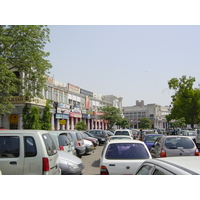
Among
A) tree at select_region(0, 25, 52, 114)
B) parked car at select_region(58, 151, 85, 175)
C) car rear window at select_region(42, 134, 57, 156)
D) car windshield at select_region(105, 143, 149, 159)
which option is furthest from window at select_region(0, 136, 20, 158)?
tree at select_region(0, 25, 52, 114)

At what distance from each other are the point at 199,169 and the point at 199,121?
63962 millimetres

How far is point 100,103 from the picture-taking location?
7350cm

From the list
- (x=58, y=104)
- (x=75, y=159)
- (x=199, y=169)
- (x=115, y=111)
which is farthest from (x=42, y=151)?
(x=115, y=111)

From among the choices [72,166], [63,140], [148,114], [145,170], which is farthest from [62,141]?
[148,114]

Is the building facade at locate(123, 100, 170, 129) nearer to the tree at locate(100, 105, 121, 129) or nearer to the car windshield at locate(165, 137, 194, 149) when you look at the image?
the tree at locate(100, 105, 121, 129)

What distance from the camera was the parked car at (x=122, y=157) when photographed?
743cm

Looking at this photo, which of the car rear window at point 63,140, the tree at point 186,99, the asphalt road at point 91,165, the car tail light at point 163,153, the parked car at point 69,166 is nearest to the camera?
the parked car at point 69,166

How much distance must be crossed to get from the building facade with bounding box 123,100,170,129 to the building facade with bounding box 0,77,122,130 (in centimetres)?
6164

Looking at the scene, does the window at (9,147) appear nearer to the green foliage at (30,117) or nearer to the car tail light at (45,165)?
the car tail light at (45,165)

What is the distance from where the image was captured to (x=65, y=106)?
50781mm

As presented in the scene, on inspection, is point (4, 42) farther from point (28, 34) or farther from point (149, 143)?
point (149, 143)

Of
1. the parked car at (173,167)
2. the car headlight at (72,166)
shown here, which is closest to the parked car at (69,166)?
the car headlight at (72,166)

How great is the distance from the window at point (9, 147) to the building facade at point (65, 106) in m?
25.2

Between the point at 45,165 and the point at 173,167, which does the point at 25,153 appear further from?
the point at 173,167
